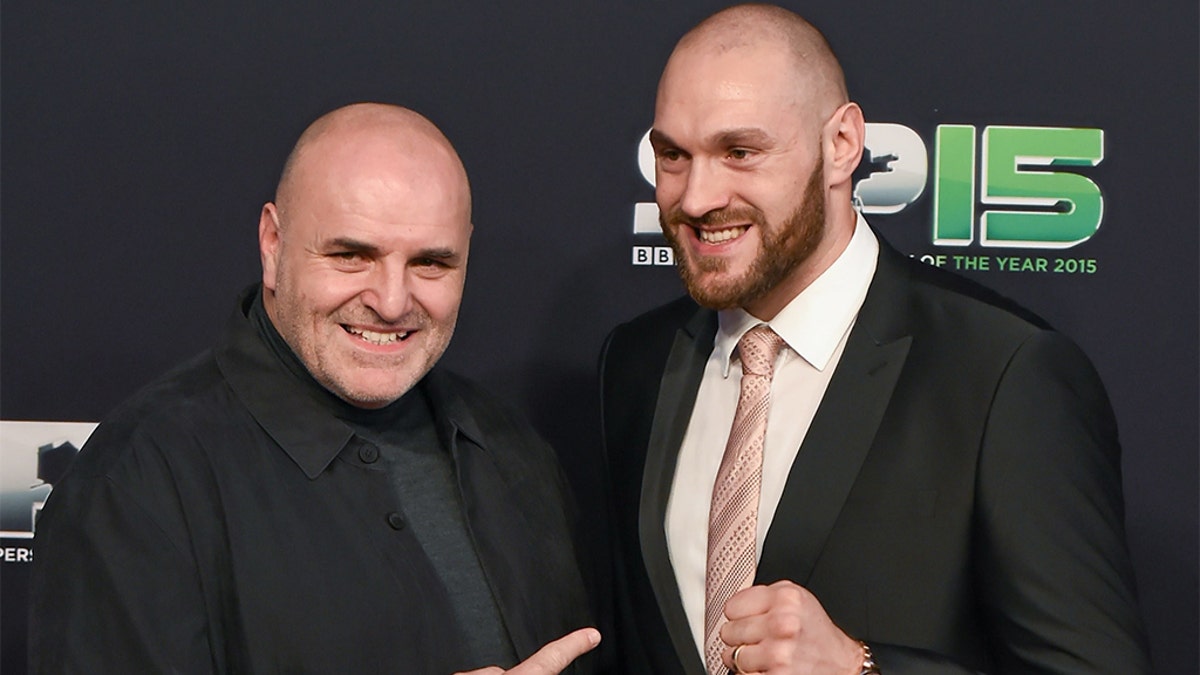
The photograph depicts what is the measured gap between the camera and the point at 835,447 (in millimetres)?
1783

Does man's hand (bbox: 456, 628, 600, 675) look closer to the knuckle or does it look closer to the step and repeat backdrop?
the knuckle

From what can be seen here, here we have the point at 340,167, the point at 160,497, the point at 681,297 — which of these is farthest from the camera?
the point at 681,297

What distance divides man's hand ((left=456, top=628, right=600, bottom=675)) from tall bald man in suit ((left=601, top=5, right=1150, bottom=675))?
16 cm

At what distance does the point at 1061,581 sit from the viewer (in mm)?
1646

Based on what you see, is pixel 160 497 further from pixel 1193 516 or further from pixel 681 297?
pixel 1193 516

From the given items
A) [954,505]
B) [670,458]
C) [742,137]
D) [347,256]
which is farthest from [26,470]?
[954,505]

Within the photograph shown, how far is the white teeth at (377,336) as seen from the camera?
5.79 ft

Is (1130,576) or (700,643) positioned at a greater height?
(1130,576)

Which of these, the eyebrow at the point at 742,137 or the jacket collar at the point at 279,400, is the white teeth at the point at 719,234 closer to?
the eyebrow at the point at 742,137

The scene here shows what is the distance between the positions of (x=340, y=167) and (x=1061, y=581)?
99 cm

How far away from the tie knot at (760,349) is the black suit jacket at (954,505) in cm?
10

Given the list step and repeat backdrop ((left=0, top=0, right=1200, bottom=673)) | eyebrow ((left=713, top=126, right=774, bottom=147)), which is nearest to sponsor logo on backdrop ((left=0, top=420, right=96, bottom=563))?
step and repeat backdrop ((left=0, top=0, right=1200, bottom=673))

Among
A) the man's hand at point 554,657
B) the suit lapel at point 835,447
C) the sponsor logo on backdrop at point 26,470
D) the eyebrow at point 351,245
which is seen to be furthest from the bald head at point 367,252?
the sponsor logo on backdrop at point 26,470

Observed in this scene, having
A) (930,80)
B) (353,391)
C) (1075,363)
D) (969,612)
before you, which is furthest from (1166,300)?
(353,391)
